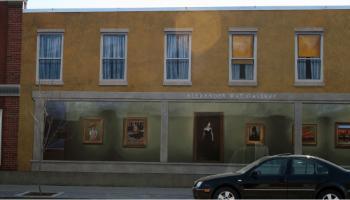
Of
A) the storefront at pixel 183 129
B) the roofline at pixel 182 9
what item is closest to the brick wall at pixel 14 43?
→ the roofline at pixel 182 9

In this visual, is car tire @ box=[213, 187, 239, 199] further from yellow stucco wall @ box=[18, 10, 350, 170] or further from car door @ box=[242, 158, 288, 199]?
yellow stucco wall @ box=[18, 10, 350, 170]

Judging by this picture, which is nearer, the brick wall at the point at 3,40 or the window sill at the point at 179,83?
the window sill at the point at 179,83

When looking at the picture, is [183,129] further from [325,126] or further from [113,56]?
[325,126]

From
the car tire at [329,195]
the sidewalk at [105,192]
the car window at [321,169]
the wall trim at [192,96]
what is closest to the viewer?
the car tire at [329,195]

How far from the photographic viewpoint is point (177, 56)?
2186 cm

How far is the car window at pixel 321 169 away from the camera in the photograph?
571 inches

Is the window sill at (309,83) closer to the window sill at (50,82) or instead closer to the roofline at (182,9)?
the roofline at (182,9)

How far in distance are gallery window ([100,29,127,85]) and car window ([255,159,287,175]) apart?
847cm

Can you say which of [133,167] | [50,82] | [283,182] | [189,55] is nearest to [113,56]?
[50,82]

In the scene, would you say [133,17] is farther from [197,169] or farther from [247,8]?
[197,169]

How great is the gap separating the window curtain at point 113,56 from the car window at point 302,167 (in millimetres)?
9151

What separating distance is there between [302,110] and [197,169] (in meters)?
4.50

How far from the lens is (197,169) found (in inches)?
834

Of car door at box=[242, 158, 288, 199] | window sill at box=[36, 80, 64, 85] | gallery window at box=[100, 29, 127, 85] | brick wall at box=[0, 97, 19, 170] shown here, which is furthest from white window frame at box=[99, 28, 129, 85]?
car door at box=[242, 158, 288, 199]
